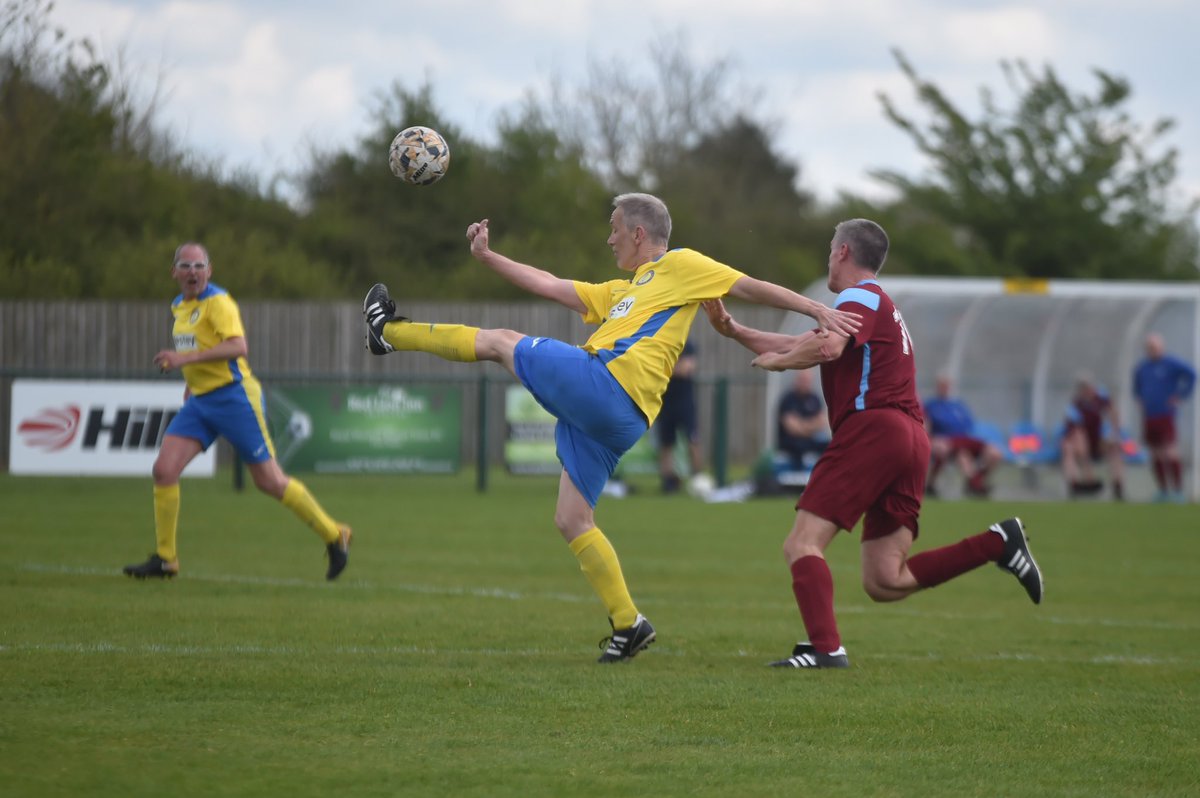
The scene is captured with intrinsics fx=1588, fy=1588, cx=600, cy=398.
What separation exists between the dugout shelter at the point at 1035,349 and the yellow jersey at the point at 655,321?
50.7 ft

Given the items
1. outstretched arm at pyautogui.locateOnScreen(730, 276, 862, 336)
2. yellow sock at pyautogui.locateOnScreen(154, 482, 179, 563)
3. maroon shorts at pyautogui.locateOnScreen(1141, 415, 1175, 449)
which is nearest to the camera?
outstretched arm at pyautogui.locateOnScreen(730, 276, 862, 336)

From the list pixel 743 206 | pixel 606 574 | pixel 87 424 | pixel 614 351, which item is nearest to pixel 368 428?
pixel 87 424

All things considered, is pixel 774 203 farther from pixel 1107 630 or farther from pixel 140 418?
pixel 1107 630

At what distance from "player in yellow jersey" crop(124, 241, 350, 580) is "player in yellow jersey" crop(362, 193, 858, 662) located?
3.25 m

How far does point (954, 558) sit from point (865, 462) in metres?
0.75

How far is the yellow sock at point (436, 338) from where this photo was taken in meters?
7.23

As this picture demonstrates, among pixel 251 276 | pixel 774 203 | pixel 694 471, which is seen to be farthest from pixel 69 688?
A: pixel 774 203


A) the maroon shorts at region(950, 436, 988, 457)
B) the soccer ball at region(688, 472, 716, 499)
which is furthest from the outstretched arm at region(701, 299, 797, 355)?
the maroon shorts at region(950, 436, 988, 457)

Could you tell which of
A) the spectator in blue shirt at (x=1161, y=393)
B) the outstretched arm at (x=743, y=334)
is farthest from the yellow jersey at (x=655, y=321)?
the spectator in blue shirt at (x=1161, y=393)

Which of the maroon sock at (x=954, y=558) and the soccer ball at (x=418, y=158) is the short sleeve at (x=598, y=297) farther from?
the maroon sock at (x=954, y=558)

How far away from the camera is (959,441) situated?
21.9 meters

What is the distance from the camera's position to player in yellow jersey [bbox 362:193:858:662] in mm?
7094

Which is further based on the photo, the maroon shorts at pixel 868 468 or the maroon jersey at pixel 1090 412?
the maroon jersey at pixel 1090 412

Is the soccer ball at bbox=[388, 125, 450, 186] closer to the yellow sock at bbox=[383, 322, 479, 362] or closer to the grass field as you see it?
the yellow sock at bbox=[383, 322, 479, 362]
